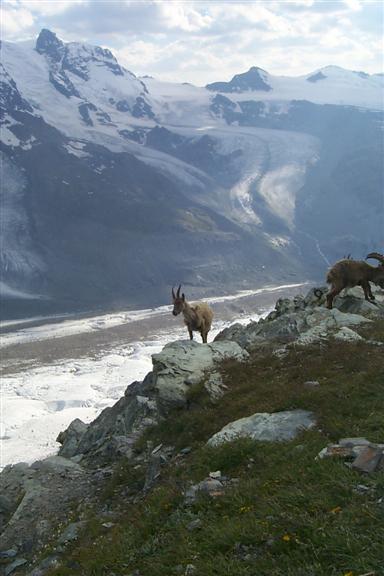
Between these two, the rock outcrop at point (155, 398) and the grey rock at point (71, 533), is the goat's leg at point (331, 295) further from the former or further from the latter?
the grey rock at point (71, 533)

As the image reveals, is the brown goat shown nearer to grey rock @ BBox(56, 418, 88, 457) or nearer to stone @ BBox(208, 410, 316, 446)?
grey rock @ BBox(56, 418, 88, 457)

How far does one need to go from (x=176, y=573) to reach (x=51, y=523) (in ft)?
22.7

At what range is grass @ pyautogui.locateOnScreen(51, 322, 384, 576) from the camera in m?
7.03

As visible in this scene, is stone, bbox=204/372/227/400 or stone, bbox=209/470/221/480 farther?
stone, bbox=204/372/227/400

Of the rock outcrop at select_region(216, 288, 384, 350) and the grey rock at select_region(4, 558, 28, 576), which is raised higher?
the rock outcrop at select_region(216, 288, 384, 350)

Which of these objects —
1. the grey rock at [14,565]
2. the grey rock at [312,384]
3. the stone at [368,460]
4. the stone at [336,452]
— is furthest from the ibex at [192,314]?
the stone at [368,460]

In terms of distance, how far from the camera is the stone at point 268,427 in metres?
11.5

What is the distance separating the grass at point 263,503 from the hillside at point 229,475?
0.08 feet

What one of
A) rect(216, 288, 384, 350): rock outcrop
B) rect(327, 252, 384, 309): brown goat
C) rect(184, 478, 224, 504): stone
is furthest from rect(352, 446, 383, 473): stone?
rect(327, 252, 384, 309): brown goat

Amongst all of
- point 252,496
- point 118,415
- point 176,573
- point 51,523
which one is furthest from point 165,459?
point 118,415

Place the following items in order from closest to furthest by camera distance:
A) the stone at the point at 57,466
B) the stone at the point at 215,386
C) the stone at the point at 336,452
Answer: the stone at the point at 336,452 → the stone at the point at 215,386 → the stone at the point at 57,466

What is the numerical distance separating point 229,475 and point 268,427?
174 centimetres

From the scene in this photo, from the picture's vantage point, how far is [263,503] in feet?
27.6

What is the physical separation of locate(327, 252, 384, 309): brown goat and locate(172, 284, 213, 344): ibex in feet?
19.8
